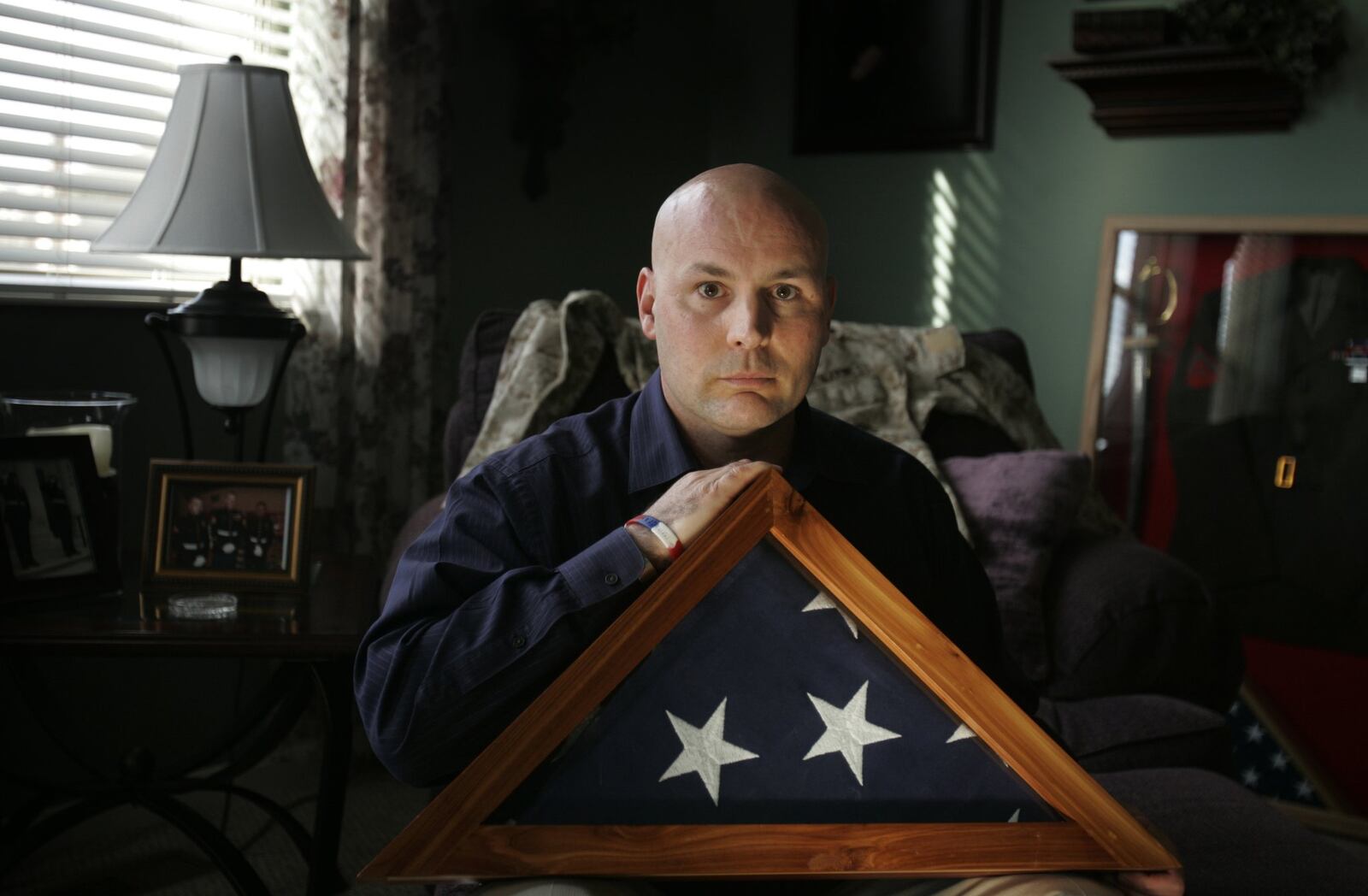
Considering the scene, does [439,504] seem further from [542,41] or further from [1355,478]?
[1355,478]

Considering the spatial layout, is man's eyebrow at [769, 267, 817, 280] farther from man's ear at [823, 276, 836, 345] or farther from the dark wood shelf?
the dark wood shelf

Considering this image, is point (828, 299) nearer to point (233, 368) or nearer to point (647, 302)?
point (647, 302)

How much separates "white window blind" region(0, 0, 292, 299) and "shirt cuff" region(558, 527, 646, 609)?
176cm

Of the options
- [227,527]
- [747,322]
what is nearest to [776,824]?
[747,322]

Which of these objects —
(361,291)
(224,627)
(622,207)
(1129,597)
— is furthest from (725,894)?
(622,207)

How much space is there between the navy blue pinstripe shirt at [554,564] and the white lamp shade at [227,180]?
34.5 inches

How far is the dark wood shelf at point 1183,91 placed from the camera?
2.92 metres

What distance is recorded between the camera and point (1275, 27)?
2.85 metres

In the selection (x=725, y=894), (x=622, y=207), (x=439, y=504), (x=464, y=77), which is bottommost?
(x=725, y=894)

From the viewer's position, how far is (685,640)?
1.06m

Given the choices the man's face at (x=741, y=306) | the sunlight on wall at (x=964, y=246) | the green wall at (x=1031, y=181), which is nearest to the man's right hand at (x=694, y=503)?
the man's face at (x=741, y=306)

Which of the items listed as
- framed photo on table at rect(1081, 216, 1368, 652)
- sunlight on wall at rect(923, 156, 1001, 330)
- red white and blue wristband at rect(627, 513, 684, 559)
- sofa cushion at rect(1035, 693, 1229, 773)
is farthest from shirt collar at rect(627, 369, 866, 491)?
sunlight on wall at rect(923, 156, 1001, 330)

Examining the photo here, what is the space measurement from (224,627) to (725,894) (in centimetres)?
92

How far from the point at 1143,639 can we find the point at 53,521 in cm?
173
